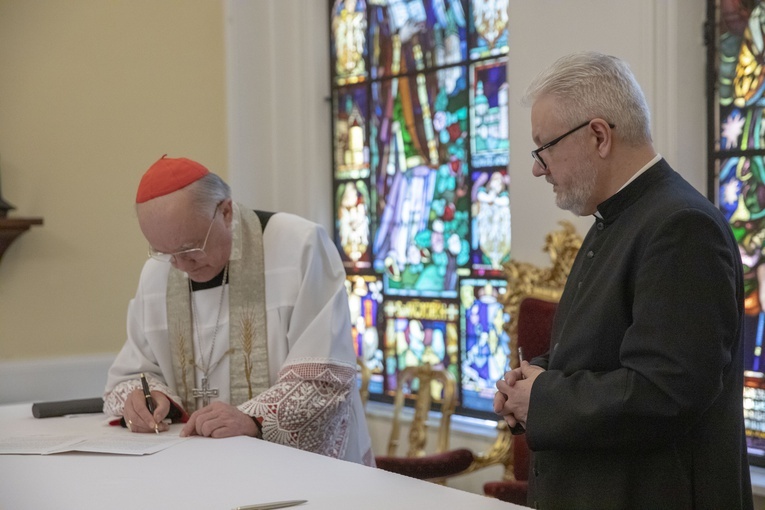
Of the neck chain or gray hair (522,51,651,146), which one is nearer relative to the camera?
gray hair (522,51,651,146)

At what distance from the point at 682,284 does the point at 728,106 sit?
234 centimetres

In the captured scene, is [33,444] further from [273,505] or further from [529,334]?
[529,334]

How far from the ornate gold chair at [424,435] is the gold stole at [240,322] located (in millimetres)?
1110

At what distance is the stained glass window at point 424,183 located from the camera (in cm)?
530

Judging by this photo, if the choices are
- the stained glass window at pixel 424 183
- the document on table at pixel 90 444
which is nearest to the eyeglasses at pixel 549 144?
the document on table at pixel 90 444

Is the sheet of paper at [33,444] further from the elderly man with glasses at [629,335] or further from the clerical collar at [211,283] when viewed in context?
the elderly man with glasses at [629,335]

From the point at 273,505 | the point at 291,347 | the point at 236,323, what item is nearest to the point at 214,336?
the point at 236,323

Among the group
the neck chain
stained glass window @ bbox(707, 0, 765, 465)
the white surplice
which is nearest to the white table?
the white surplice

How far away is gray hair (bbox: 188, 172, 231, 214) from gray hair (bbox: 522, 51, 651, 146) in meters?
1.60

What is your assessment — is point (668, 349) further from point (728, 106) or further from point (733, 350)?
point (728, 106)

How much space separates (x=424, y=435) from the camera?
5.16m

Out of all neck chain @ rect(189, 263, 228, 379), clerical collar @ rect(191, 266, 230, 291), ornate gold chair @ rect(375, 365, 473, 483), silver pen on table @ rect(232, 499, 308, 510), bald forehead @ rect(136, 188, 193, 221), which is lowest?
ornate gold chair @ rect(375, 365, 473, 483)

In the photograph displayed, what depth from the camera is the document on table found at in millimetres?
2949

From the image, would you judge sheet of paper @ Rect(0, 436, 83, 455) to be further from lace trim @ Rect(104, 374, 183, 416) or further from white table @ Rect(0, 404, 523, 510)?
Answer: lace trim @ Rect(104, 374, 183, 416)
